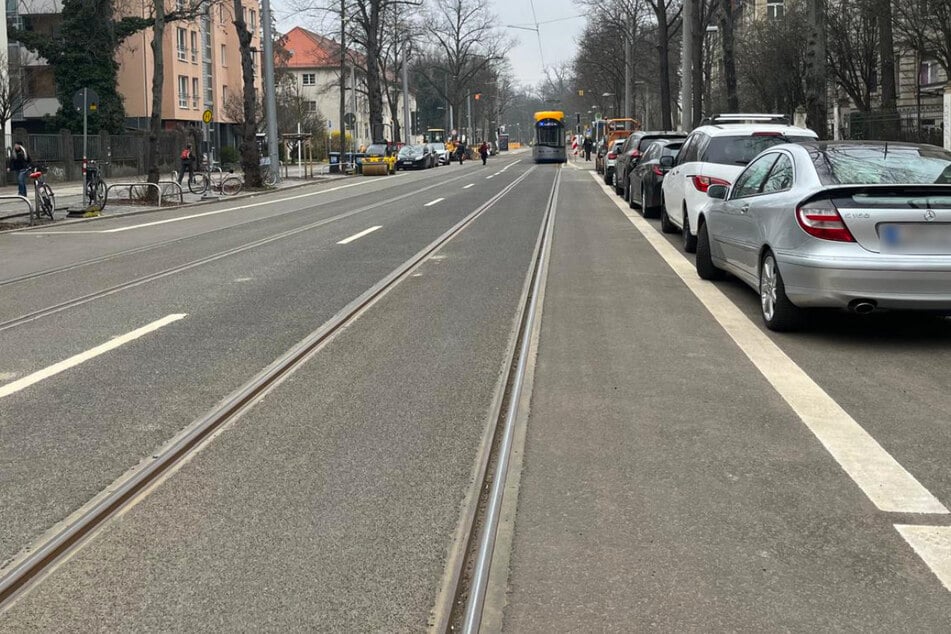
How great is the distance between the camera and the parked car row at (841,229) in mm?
7215

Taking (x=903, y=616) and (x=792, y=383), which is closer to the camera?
(x=903, y=616)

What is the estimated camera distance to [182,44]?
63.9 metres

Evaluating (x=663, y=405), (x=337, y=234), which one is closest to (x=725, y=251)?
(x=663, y=405)

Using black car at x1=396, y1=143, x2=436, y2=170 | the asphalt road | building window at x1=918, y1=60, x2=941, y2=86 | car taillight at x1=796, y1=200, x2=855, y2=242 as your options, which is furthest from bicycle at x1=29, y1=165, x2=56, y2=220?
black car at x1=396, y1=143, x2=436, y2=170

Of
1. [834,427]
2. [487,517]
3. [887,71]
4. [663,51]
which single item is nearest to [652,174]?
[834,427]

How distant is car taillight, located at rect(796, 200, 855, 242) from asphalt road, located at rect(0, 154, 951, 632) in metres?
0.81

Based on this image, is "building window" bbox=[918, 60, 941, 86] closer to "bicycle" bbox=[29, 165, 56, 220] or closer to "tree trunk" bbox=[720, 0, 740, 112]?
"tree trunk" bbox=[720, 0, 740, 112]

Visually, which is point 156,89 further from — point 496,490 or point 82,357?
point 496,490

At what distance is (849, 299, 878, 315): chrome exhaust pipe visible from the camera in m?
7.31

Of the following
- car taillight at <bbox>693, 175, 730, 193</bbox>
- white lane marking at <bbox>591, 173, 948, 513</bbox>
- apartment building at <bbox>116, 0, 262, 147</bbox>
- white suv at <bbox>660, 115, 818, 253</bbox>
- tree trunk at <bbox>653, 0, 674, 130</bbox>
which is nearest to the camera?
white lane marking at <bbox>591, 173, 948, 513</bbox>

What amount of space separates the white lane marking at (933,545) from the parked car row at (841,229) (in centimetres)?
345

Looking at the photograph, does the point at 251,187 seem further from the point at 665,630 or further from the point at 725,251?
the point at 665,630

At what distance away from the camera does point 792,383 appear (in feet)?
21.5

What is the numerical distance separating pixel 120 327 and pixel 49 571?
5021mm
